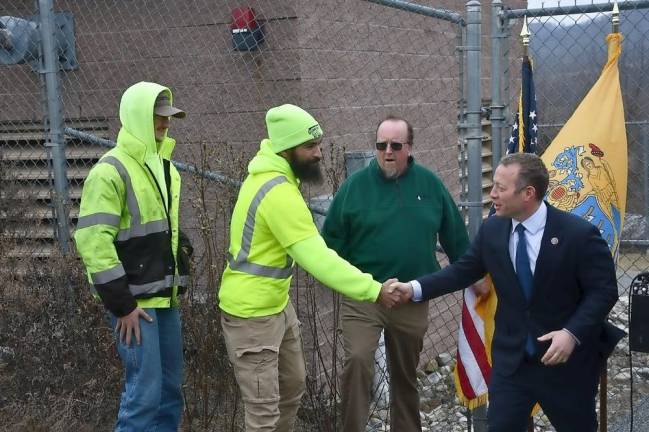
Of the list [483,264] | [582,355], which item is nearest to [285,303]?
[483,264]

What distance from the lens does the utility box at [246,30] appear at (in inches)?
276

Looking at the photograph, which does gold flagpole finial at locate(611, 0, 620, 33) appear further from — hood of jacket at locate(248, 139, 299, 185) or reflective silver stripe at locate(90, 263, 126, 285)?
reflective silver stripe at locate(90, 263, 126, 285)

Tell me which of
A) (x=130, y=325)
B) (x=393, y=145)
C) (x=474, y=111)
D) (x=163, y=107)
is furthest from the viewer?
(x=474, y=111)

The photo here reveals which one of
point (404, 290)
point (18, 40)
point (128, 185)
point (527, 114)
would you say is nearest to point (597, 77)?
point (527, 114)

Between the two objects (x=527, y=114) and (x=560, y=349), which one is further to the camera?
(x=527, y=114)

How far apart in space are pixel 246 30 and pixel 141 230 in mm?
2480

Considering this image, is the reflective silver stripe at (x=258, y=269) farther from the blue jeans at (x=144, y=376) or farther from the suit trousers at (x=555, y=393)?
the suit trousers at (x=555, y=393)

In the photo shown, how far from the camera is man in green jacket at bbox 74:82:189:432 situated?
4848mm

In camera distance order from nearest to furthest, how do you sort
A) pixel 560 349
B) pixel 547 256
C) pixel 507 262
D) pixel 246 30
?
pixel 560 349, pixel 547 256, pixel 507 262, pixel 246 30

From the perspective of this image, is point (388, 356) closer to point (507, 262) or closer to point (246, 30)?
point (507, 262)

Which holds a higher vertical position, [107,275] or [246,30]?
[246,30]

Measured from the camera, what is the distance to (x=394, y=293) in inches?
205

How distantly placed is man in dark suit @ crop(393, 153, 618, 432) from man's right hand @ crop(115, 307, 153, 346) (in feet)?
5.90

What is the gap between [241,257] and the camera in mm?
4988
